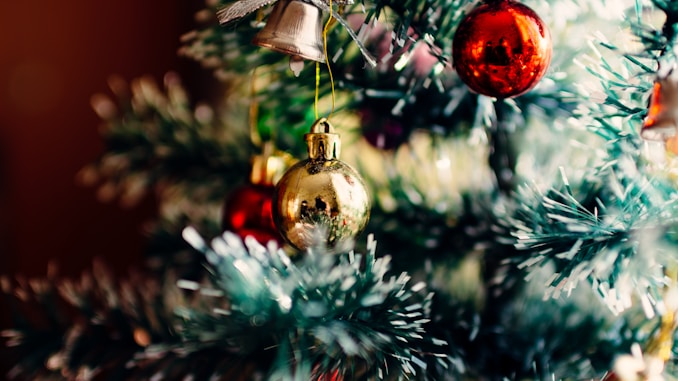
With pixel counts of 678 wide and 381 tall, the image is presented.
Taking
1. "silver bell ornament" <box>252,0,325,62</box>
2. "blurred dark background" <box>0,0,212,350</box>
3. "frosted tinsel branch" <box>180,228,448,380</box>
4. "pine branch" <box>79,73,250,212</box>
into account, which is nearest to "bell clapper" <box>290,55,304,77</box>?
"silver bell ornament" <box>252,0,325,62</box>

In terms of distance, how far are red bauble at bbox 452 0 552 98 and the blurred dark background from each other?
970mm

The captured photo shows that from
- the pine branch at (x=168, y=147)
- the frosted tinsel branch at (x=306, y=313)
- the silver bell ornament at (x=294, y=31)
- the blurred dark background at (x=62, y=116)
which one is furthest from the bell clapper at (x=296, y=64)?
the blurred dark background at (x=62, y=116)

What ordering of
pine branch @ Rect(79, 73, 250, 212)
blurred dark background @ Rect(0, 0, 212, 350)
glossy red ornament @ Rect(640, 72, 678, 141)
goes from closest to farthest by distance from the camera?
glossy red ornament @ Rect(640, 72, 678, 141)
pine branch @ Rect(79, 73, 250, 212)
blurred dark background @ Rect(0, 0, 212, 350)

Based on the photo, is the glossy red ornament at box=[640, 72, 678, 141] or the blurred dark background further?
the blurred dark background

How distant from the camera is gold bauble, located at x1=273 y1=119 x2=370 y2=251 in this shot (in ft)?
1.14

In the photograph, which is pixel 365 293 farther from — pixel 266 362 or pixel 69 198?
pixel 69 198

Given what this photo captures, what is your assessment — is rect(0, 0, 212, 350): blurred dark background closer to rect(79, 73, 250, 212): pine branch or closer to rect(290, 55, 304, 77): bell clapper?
rect(79, 73, 250, 212): pine branch

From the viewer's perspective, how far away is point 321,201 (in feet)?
1.14

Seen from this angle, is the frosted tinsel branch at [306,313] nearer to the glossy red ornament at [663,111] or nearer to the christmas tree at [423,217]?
the christmas tree at [423,217]

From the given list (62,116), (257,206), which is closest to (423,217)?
(257,206)

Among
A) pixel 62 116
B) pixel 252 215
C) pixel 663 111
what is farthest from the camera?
pixel 62 116

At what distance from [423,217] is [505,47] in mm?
184

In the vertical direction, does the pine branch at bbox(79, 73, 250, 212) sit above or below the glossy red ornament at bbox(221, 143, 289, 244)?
above

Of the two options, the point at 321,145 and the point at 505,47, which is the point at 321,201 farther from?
the point at 505,47
